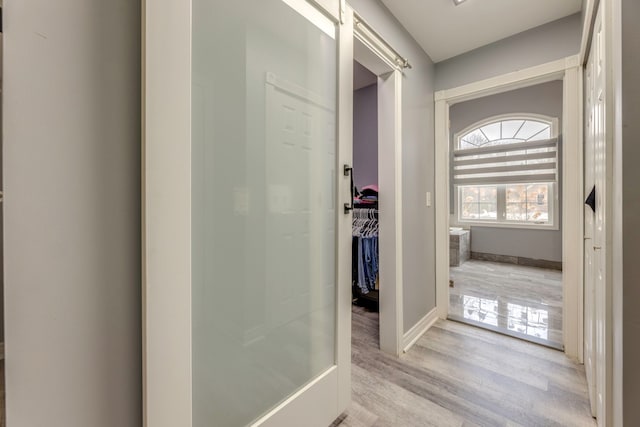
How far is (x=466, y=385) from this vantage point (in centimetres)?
160

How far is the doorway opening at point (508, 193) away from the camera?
4.20 metres

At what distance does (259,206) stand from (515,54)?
2.47 metres

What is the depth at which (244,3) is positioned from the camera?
95 cm

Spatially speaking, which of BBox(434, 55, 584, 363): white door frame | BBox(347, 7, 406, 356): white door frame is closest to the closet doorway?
BBox(347, 7, 406, 356): white door frame

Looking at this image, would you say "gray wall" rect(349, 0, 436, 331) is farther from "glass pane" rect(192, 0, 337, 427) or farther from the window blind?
the window blind

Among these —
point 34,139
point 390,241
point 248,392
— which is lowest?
point 248,392

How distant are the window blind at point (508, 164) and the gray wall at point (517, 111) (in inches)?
10.0

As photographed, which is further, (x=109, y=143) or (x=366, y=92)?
(x=366, y=92)

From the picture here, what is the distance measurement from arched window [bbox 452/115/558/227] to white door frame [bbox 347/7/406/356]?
398 centimetres

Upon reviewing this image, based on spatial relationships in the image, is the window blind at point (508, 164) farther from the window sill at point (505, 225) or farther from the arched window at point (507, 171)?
the window sill at point (505, 225)

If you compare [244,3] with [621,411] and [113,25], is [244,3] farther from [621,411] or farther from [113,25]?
[621,411]

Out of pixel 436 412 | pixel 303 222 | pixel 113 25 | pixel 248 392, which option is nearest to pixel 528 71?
pixel 303 222

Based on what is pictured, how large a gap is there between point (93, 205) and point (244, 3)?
84cm

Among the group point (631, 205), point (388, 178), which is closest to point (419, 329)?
point (388, 178)
